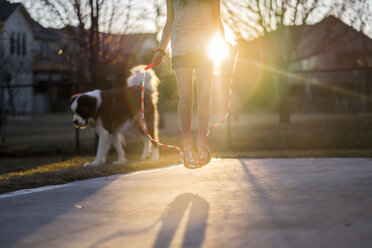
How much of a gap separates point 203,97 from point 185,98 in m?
0.18

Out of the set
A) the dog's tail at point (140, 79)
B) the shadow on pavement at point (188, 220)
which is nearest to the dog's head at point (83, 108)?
the dog's tail at point (140, 79)

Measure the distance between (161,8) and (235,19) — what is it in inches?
92.0

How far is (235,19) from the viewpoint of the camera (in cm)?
1434

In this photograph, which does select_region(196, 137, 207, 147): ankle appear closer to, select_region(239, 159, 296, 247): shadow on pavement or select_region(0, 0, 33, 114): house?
select_region(239, 159, 296, 247): shadow on pavement

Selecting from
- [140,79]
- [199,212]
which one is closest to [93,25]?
[140,79]

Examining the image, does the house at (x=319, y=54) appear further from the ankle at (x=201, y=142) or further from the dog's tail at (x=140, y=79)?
the ankle at (x=201, y=142)

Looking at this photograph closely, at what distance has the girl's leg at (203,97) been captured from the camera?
13.4 ft

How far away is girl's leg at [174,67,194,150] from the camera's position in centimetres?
405

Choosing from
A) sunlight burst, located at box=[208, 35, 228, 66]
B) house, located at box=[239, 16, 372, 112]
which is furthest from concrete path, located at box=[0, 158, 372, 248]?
house, located at box=[239, 16, 372, 112]

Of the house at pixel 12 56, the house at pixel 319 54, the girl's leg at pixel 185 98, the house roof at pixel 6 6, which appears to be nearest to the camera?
the girl's leg at pixel 185 98

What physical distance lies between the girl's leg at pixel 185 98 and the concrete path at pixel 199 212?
44 cm

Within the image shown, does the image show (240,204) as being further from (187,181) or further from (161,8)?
(161,8)

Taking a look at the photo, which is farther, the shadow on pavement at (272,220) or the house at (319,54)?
the house at (319,54)

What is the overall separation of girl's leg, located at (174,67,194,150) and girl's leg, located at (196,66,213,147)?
82 millimetres
